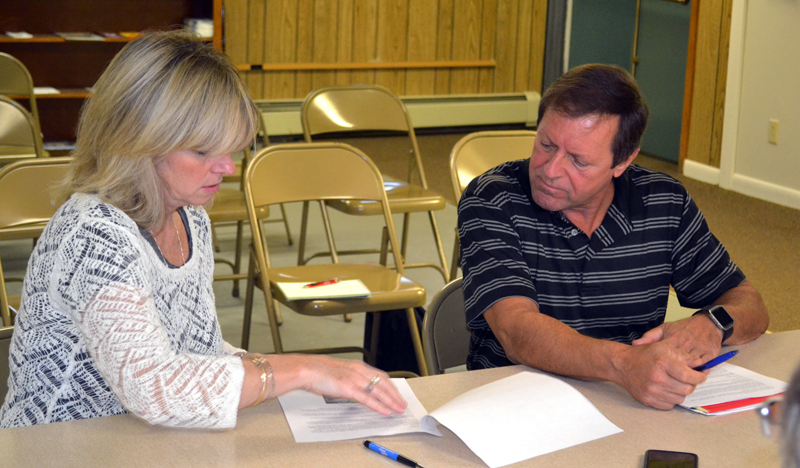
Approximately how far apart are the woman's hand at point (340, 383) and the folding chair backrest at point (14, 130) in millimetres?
2985

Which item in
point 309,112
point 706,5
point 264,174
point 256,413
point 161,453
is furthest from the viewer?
point 706,5

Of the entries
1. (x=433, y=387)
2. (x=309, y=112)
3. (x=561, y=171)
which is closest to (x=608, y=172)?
(x=561, y=171)

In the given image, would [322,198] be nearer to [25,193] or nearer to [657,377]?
[25,193]

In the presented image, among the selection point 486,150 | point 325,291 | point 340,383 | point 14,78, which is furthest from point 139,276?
point 14,78

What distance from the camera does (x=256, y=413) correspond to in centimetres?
138

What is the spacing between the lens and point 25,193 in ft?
8.96

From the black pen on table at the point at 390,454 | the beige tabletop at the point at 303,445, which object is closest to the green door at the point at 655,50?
the beige tabletop at the point at 303,445

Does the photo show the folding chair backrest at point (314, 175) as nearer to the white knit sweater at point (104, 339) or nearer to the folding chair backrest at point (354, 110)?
the folding chair backrest at point (354, 110)

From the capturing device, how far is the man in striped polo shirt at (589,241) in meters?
1.79

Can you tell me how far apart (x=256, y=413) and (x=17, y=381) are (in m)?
0.43

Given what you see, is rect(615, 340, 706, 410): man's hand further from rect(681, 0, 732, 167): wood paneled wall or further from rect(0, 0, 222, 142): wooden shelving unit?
rect(0, 0, 222, 142): wooden shelving unit

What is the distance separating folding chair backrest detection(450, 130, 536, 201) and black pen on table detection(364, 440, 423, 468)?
6.79 feet

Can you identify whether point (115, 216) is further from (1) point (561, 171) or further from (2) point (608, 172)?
(2) point (608, 172)

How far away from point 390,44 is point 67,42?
2763mm
